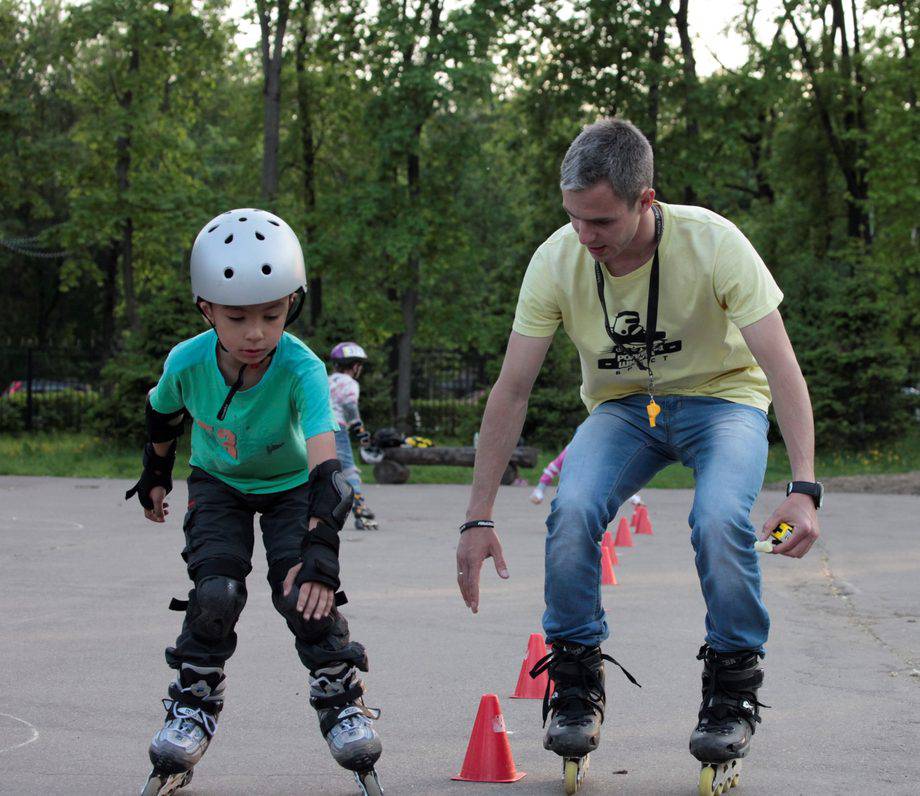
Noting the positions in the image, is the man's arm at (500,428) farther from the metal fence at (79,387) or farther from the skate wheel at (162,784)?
the metal fence at (79,387)

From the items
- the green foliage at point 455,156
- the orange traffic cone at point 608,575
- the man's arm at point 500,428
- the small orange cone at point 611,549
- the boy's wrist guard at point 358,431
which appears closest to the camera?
the man's arm at point 500,428

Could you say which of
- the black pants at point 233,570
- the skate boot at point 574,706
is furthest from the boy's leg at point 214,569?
the skate boot at point 574,706

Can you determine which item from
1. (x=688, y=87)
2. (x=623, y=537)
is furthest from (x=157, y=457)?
(x=688, y=87)

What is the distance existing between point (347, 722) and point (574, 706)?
2.22 ft

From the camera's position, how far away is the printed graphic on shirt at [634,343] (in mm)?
3859

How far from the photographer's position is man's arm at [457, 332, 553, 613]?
12.6 feet

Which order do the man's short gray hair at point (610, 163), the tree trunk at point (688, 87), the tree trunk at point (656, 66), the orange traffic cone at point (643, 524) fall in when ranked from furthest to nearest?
the tree trunk at point (688, 87) → the tree trunk at point (656, 66) → the orange traffic cone at point (643, 524) → the man's short gray hair at point (610, 163)

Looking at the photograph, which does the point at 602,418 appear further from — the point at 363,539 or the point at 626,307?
the point at 363,539

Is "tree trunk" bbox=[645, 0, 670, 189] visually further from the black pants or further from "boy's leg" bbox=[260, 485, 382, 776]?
"boy's leg" bbox=[260, 485, 382, 776]

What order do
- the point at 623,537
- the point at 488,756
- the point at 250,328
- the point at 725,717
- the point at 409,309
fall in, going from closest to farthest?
the point at 725,717, the point at 250,328, the point at 488,756, the point at 623,537, the point at 409,309

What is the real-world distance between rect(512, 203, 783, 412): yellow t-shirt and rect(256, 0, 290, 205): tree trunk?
2025 centimetres

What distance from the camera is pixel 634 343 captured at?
3.88 m

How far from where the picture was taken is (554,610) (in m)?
3.78

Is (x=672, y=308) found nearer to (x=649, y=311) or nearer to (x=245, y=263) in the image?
(x=649, y=311)
